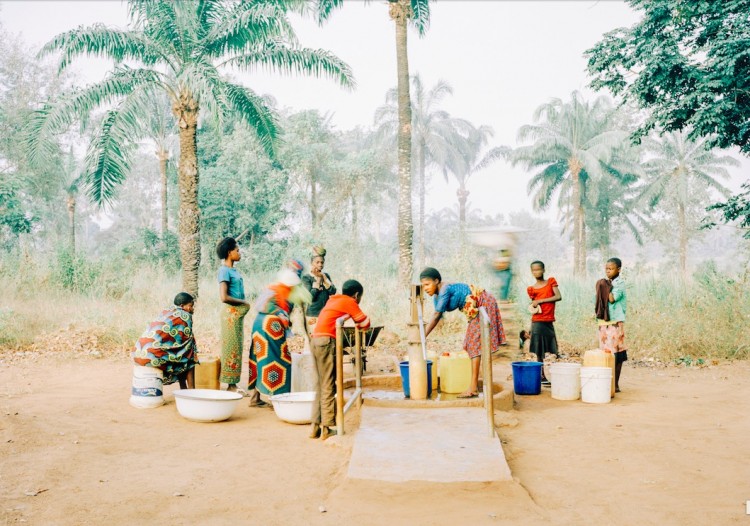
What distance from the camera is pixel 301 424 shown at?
5840 millimetres

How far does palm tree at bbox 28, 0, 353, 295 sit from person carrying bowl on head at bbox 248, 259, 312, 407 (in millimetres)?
6165

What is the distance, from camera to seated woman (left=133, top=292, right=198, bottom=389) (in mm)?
6285

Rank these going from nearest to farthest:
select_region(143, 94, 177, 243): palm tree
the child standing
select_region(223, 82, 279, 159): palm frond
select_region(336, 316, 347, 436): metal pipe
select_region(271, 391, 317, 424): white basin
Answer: select_region(336, 316, 347, 436): metal pipe < select_region(271, 391, 317, 424): white basin < the child standing < select_region(223, 82, 279, 159): palm frond < select_region(143, 94, 177, 243): palm tree

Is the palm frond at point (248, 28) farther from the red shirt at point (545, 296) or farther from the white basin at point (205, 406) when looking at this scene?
the white basin at point (205, 406)

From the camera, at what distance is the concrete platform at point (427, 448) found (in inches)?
161

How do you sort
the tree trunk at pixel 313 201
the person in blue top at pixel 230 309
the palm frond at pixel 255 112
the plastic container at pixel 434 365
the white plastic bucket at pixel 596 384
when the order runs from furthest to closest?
the tree trunk at pixel 313 201 → the palm frond at pixel 255 112 → the plastic container at pixel 434 365 → the white plastic bucket at pixel 596 384 → the person in blue top at pixel 230 309

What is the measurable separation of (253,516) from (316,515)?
39 cm

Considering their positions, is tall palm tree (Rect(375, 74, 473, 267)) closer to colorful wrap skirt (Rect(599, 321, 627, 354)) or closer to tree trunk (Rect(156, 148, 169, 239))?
tree trunk (Rect(156, 148, 169, 239))

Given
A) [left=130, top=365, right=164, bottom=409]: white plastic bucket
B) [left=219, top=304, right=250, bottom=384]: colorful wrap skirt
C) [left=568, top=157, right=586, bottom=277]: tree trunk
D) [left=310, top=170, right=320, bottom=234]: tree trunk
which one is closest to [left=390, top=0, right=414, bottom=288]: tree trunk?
[left=219, top=304, right=250, bottom=384]: colorful wrap skirt

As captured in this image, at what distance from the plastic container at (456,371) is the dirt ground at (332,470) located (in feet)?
2.10

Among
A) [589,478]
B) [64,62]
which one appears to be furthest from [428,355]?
[64,62]

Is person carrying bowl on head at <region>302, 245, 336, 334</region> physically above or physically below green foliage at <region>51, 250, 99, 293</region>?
below

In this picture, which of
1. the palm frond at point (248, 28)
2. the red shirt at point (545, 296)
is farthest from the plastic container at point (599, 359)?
the palm frond at point (248, 28)

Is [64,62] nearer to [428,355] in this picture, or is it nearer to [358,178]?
[428,355]
